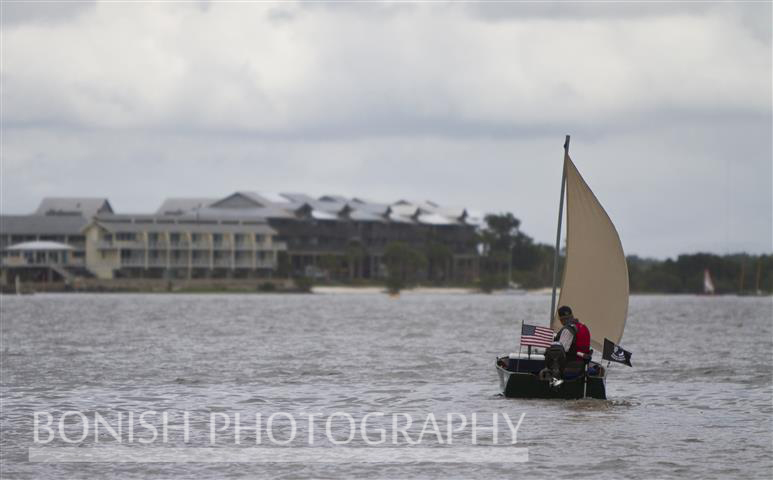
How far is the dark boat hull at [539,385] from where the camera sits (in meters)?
30.4

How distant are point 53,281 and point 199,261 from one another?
18.5 m

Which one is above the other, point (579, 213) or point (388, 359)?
point (579, 213)

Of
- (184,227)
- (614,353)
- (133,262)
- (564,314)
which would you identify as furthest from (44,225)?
(614,353)

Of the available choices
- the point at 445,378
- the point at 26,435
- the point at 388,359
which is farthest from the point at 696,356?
the point at 26,435

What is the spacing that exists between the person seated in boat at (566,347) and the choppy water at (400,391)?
0.80 metres

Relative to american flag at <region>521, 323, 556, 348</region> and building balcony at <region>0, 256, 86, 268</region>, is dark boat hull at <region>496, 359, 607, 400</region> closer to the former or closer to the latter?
american flag at <region>521, 323, 556, 348</region>

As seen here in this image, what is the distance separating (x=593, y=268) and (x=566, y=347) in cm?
381

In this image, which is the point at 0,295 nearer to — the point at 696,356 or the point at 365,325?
the point at 365,325

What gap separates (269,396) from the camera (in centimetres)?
3362

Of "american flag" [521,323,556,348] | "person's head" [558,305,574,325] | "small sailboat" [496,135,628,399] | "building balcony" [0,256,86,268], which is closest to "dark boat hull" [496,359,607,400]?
"small sailboat" [496,135,628,399]

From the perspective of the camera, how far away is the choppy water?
22812 millimetres

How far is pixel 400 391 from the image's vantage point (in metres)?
35.2

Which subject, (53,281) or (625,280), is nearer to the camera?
(625,280)

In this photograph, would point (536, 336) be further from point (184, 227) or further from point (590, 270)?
point (184, 227)
